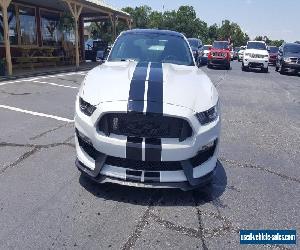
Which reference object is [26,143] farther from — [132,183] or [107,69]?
[132,183]

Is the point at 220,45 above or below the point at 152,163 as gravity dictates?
above

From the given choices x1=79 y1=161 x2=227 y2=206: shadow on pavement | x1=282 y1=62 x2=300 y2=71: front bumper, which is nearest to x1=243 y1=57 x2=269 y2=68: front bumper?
x1=282 y1=62 x2=300 y2=71: front bumper

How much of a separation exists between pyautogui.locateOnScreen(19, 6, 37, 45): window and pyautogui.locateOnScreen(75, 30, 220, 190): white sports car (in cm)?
1605

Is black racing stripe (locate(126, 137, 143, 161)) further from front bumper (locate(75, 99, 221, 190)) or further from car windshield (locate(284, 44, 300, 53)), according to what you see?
car windshield (locate(284, 44, 300, 53))

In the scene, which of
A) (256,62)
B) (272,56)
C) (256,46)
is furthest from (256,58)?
(272,56)

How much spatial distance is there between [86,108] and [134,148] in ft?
2.33

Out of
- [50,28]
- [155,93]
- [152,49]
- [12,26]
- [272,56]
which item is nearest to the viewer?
[155,93]

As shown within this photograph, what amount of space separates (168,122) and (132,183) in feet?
2.32

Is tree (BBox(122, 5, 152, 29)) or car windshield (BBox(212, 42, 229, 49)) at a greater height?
tree (BBox(122, 5, 152, 29))

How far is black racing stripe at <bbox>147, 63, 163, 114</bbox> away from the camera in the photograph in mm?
3244

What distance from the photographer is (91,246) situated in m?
2.78

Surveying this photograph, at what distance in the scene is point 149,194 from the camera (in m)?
3.68

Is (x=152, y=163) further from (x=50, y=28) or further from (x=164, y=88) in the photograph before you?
(x=50, y=28)

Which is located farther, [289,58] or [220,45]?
[220,45]
